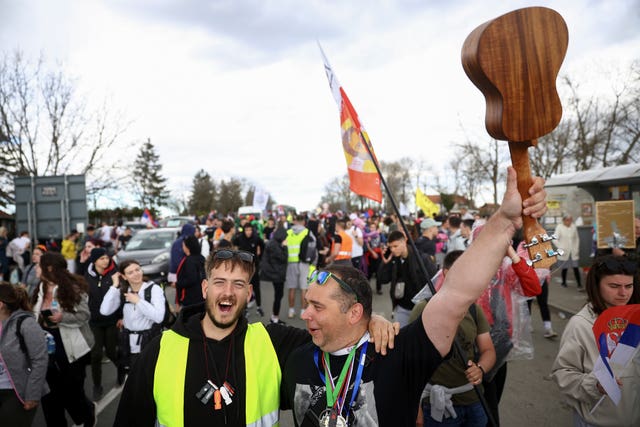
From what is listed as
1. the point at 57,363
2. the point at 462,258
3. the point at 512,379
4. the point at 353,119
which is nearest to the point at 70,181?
the point at 57,363

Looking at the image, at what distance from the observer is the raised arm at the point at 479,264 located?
139 cm

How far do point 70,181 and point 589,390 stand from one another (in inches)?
435

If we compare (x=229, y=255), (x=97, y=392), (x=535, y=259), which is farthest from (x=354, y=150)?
(x=97, y=392)

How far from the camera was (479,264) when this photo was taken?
1501mm

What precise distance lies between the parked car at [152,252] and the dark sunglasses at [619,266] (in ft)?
34.1

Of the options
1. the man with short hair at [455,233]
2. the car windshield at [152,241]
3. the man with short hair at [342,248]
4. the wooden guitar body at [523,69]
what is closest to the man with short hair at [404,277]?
the man with short hair at [455,233]

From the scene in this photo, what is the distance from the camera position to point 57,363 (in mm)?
4156

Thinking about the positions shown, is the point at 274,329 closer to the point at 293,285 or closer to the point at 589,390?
the point at 589,390

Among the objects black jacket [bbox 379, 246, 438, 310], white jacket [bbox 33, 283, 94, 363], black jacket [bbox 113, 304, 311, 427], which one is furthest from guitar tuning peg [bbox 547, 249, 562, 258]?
white jacket [bbox 33, 283, 94, 363]

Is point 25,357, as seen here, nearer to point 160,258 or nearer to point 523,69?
point 523,69

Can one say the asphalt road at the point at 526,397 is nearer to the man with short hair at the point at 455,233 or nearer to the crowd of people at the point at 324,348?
the crowd of people at the point at 324,348

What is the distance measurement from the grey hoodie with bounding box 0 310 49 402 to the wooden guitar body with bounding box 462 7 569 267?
3793 mm

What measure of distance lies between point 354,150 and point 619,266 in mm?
2049

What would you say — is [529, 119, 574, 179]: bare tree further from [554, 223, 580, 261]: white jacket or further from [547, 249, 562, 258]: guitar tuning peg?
[547, 249, 562, 258]: guitar tuning peg
